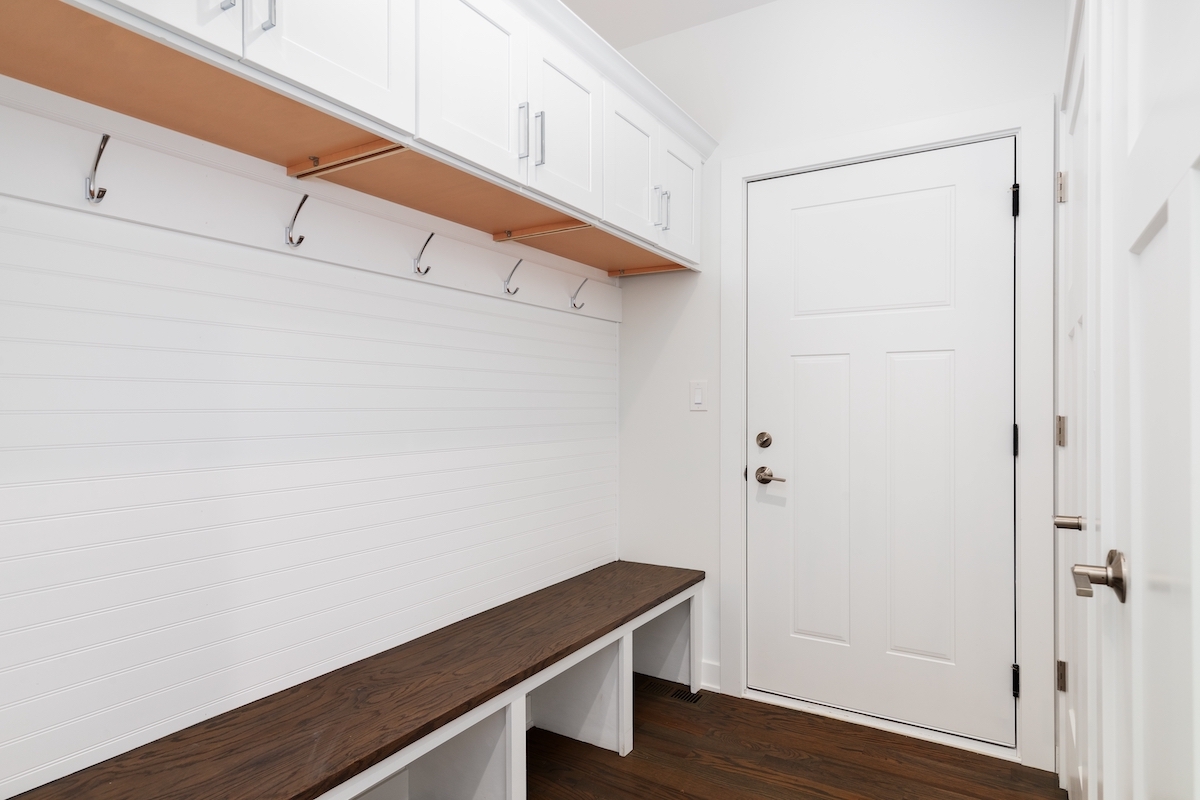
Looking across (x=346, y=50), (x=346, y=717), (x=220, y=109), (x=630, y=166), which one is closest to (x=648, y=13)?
(x=630, y=166)

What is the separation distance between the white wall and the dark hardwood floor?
16.3 inches

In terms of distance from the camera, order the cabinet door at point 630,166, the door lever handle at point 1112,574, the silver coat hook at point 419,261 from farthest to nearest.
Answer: the cabinet door at point 630,166, the silver coat hook at point 419,261, the door lever handle at point 1112,574

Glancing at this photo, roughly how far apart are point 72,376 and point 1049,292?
2.61 metres

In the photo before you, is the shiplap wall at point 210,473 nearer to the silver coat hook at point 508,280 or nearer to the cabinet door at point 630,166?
the silver coat hook at point 508,280

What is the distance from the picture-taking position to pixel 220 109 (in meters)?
1.28

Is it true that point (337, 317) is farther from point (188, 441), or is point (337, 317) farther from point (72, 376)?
point (72, 376)

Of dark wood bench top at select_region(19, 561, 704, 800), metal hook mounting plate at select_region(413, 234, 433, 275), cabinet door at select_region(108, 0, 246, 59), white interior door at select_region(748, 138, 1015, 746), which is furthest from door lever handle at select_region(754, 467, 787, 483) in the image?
cabinet door at select_region(108, 0, 246, 59)

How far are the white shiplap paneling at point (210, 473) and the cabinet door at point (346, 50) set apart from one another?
464 millimetres

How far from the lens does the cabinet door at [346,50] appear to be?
1.16 meters

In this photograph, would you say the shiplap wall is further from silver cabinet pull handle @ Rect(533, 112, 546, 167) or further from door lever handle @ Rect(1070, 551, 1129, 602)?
door lever handle @ Rect(1070, 551, 1129, 602)

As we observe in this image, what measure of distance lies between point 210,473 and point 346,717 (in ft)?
1.99

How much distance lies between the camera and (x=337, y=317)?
68.9 inches

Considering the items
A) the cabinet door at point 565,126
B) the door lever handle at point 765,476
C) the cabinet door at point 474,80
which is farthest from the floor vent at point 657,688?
the cabinet door at point 474,80

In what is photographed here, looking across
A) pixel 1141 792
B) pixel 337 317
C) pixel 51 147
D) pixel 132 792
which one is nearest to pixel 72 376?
pixel 51 147
